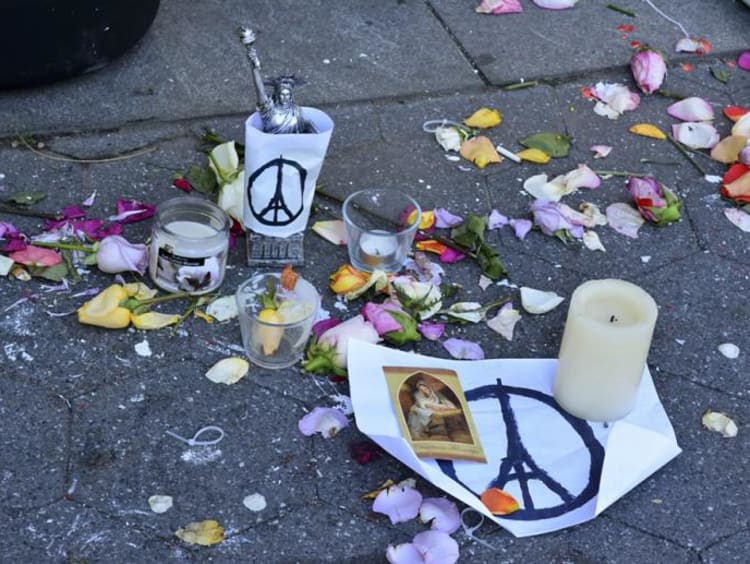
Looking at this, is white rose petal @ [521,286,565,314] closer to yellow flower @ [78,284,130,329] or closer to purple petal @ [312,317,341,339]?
purple petal @ [312,317,341,339]

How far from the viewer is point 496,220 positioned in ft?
7.90

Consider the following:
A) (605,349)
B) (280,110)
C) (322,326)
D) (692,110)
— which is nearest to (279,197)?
(280,110)

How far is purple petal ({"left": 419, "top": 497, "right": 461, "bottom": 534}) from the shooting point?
1.75 meters

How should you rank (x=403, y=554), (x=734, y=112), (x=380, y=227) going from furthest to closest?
(x=734, y=112), (x=380, y=227), (x=403, y=554)

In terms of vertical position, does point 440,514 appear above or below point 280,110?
below

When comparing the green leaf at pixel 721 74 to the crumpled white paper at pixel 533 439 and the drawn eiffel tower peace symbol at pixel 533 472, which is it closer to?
the crumpled white paper at pixel 533 439

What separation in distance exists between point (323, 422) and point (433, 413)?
0.19m

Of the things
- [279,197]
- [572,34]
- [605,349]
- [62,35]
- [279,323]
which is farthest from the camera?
[572,34]

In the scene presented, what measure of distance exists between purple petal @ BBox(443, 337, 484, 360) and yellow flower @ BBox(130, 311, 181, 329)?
0.51 metres

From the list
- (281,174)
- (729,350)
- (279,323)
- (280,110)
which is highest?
(280,110)

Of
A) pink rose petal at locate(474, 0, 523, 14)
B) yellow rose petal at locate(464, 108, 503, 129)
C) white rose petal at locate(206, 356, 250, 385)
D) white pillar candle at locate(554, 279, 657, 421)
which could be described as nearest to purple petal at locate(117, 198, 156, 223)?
white rose petal at locate(206, 356, 250, 385)

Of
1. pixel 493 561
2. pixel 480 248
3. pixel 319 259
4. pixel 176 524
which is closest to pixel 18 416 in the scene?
pixel 176 524

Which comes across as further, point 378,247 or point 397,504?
point 378,247

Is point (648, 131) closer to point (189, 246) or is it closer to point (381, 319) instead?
point (381, 319)
